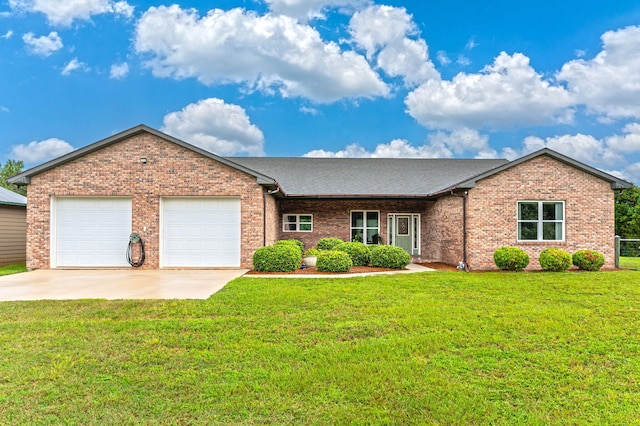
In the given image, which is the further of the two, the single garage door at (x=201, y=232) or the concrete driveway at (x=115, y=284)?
the single garage door at (x=201, y=232)

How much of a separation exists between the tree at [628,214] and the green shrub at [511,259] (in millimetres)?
18293

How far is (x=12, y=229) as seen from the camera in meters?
16.5

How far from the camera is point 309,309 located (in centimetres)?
691

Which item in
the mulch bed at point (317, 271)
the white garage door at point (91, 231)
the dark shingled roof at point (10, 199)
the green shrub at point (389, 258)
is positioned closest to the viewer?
the mulch bed at point (317, 271)

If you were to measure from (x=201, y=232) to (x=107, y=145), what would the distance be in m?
4.54

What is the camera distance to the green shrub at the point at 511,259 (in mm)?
12812

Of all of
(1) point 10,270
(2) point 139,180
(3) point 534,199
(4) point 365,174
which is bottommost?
(1) point 10,270

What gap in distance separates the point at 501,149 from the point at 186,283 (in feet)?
79.4

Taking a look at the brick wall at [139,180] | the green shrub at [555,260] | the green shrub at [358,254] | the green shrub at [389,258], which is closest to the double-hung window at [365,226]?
the green shrub at [358,254]

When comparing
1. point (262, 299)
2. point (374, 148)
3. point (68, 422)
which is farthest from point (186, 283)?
point (374, 148)

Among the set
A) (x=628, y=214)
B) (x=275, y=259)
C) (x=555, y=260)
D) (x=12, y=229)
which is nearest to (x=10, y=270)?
(x=12, y=229)

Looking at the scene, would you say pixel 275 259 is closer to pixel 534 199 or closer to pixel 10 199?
pixel 534 199

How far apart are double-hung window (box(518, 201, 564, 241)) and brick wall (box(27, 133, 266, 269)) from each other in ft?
32.0

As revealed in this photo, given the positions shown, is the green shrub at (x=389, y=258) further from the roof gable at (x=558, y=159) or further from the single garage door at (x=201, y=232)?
the single garage door at (x=201, y=232)
